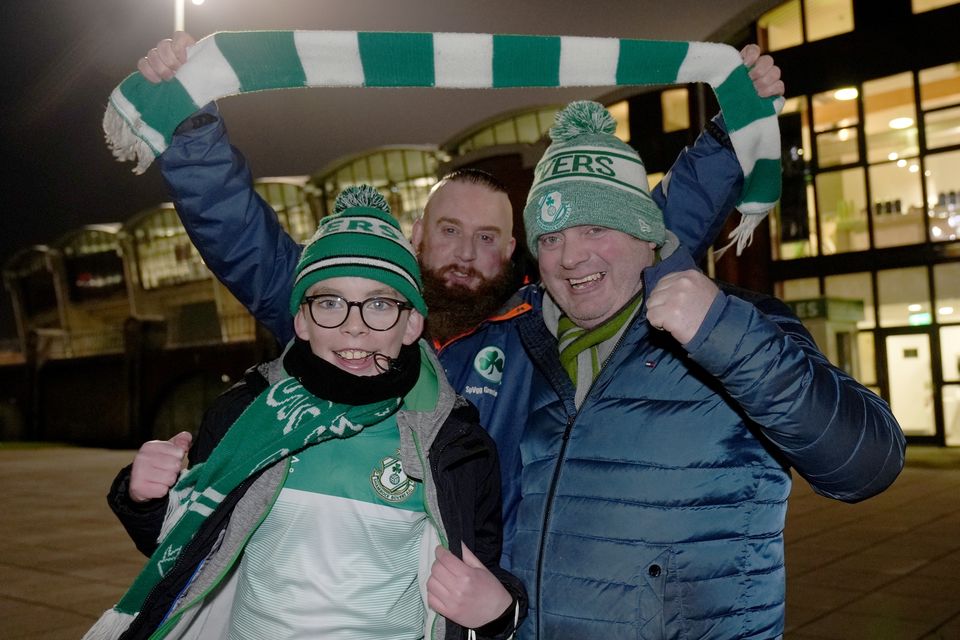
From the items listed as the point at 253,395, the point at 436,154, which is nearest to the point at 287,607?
the point at 253,395

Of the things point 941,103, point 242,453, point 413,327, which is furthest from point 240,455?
point 941,103

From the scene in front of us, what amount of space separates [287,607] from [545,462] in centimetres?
83

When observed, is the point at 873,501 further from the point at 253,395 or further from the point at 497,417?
the point at 253,395

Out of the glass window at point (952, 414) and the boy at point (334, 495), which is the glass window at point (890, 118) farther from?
the boy at point (334, 495)

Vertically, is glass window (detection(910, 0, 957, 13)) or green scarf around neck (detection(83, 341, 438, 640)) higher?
glass window (detection(910, 0, 957, 13))

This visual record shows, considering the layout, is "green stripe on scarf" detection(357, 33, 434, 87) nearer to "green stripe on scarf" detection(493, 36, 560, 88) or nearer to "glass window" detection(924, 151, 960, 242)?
"green stripe on scarf" detection(493, 36, 560, 88)

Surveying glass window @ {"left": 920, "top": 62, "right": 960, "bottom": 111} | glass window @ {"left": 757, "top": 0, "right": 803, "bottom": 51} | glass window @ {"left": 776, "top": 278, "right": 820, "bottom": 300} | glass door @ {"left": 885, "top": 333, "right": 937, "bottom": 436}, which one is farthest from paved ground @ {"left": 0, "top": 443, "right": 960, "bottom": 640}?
glass window @ {"left": 757, "top": 0, "right": 803, "bottom": 51}

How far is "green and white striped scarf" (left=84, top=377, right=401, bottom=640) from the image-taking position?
2209 mm

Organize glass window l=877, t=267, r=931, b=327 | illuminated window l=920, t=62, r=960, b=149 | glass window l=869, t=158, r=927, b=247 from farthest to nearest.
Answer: glass window l=869, t=158, r=927, b=247 → glass window l=877, t=267, r=931, b=327 → illuminated window l=920, t=62, r=960, b=149

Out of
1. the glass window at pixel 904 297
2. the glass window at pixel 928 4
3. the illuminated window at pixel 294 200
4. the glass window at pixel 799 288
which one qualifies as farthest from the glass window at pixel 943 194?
the illuminated window at pixel 294 200

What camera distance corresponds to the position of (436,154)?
40.8 m

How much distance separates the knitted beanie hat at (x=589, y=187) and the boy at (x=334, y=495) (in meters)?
0.50

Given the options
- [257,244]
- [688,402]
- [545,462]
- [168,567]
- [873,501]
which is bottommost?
[873,501]

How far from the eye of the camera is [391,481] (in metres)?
2.40
